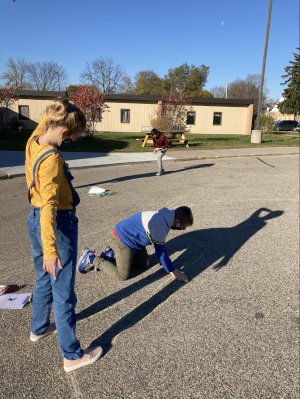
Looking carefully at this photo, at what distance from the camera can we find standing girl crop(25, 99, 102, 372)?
2070 mm

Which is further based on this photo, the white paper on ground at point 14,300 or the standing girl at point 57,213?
the white paper on ground at point 14,300

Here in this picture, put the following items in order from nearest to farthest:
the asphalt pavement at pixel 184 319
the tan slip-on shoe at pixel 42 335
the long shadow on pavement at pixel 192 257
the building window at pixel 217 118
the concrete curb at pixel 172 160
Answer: the asphalt pavement at pixel 184 319 < the tan slip-on shoe at pixel 42 335 < the long shadow on pavement at pixel 192 257 < the concrete curb at pixel 172 160 < the building window at pixel 217 118

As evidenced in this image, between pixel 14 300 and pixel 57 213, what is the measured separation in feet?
5.67

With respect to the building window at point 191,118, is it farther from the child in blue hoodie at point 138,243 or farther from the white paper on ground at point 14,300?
the white paper on ground at point 14,300

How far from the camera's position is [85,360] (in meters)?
2.64

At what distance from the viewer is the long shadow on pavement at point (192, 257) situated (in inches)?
128

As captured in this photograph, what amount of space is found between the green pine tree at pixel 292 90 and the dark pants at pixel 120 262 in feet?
179

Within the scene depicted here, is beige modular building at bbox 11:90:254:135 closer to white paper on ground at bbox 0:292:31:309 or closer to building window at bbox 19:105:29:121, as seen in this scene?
building window at bbox 19:105:29:121

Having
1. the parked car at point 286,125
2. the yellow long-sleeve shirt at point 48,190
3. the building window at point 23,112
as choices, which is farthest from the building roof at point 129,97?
the yellow long-sleeve shirt at point 48,190

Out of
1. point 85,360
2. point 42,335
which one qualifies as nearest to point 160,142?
point 42,335

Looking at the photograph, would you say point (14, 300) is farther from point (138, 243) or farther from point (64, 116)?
point (64, 116)

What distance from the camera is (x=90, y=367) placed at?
2.64 meters

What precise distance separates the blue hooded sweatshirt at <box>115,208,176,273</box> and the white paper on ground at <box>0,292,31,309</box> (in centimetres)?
117

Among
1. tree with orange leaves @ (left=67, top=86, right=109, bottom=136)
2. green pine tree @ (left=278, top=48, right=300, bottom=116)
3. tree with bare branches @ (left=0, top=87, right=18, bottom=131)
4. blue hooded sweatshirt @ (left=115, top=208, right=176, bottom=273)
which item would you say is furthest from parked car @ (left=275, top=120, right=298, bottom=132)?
blue hooded sweatshirt @ (left=115, top=208, right=176, bottom=273)
